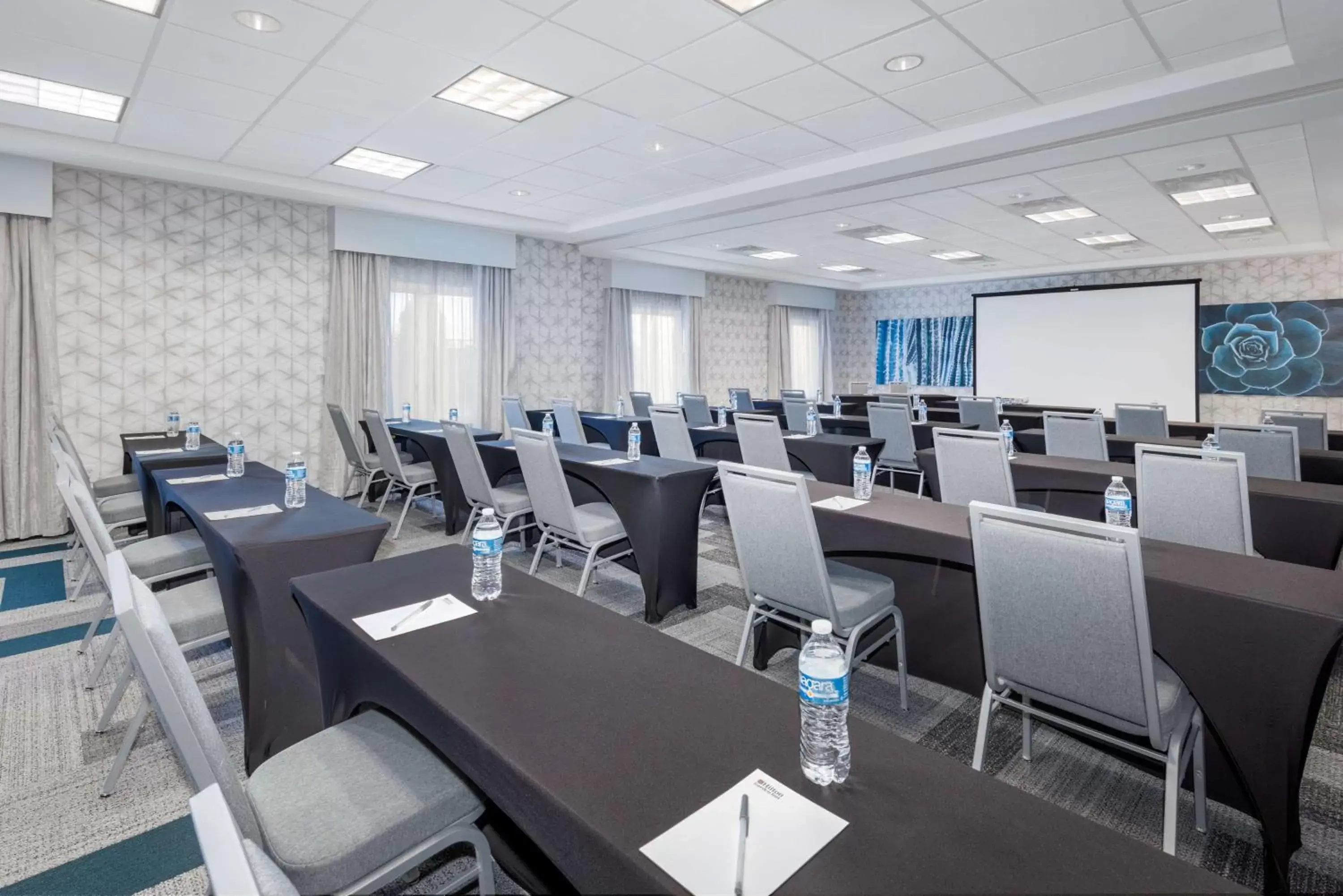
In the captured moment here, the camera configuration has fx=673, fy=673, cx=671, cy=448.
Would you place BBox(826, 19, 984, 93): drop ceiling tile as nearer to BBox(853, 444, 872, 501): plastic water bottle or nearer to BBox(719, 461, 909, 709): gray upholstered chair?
BBox(853, 444, 872, 501): plastic water bottle

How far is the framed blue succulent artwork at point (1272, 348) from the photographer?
28.9 ft

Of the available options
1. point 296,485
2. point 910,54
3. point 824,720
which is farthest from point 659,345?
point 824,720

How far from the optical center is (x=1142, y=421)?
571cm

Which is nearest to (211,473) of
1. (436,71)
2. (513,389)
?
(436,71)

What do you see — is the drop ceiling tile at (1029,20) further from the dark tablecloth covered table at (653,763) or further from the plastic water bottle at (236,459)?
the plastic water bottle at (236,459)

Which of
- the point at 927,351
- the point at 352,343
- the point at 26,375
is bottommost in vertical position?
the point at 26,375

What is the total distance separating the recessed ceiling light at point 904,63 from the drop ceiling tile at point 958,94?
261 mm

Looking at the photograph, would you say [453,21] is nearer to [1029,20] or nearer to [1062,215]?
[1029,20]

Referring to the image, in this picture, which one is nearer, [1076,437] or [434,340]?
[1076,437]

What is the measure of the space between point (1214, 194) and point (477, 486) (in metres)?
6.78

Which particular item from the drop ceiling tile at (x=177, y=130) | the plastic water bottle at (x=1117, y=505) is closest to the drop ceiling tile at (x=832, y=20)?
the plastic water bottle at (x=1117, y=505)

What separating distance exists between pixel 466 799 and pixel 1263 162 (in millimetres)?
6711

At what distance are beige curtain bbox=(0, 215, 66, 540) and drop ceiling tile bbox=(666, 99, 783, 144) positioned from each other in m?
4.86

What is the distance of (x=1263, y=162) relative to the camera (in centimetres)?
503
